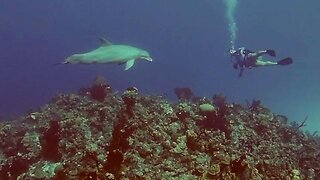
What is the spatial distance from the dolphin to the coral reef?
40.3 inches

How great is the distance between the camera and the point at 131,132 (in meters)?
7.97

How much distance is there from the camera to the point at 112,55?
12.5 metres

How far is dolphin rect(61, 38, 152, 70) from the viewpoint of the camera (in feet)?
39.9

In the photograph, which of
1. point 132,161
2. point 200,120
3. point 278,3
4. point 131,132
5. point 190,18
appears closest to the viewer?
point 132,161

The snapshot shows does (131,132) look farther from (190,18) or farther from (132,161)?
(190,18)

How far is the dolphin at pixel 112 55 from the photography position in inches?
478

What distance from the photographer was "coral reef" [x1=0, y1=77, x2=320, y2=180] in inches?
285

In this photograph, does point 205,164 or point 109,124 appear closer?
point 205,164

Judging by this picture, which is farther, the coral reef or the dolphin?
the dolphin

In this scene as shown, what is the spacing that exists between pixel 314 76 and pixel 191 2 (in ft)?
96.1

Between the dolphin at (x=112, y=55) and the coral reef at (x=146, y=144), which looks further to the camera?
the dolphin at (x=112, y=55)

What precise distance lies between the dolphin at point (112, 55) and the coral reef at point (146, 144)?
1023 millimetres

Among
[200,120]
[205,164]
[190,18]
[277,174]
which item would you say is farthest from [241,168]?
[190,18]

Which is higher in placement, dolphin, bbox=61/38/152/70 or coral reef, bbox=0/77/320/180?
dolphin, bbox=61/38/152/70
